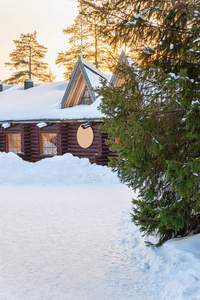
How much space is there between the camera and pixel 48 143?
894 inches

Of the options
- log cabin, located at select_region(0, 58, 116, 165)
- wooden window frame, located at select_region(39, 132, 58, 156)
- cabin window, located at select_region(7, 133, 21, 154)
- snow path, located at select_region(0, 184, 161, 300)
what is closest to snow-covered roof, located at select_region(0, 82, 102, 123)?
log cabin, located at select_region(0, 58, 116, 165)

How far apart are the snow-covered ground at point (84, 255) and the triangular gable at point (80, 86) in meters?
9.90

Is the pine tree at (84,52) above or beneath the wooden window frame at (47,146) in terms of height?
above

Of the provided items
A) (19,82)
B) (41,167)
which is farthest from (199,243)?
(19,82)

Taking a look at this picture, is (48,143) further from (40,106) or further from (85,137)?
(85,137)

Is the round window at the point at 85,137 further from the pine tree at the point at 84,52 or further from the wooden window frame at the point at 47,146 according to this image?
the pine tree at the point at 84,52

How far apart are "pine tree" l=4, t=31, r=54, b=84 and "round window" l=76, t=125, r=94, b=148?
27.1 meters

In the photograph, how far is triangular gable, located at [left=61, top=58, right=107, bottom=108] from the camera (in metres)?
20.9

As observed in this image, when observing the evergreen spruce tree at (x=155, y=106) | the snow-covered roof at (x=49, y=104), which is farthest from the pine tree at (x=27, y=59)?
the evergreen spruce tree at (x=155, y=106)

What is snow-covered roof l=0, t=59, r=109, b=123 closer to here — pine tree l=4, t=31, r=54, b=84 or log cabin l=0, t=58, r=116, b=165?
log cabin l=0, t=58, r=116, b=165

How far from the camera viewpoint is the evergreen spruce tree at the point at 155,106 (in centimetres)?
539

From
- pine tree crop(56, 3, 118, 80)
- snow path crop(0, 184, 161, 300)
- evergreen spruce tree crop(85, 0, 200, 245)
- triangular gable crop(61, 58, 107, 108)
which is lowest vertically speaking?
snow path crop(0, 184, 161, 300)

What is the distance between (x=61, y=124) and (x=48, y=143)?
6.97ft

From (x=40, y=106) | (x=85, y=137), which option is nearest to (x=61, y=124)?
(x=85, y=137)
